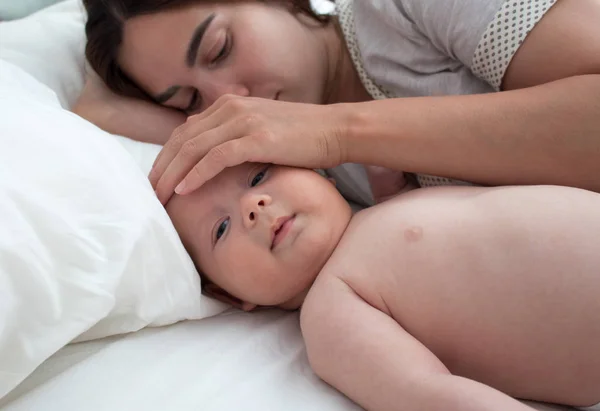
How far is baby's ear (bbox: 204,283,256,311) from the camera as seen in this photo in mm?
932

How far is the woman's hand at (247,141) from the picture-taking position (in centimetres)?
87

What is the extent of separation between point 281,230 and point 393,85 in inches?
16.7

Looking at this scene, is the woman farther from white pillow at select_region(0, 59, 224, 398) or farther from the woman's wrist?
white pillow at select_region(0, 59, 224, 398)

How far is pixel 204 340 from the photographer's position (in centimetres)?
80

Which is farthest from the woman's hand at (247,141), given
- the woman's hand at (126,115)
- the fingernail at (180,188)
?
the woman's hand at (126,115)

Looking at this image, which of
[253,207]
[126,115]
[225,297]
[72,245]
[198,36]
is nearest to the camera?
[72,245]

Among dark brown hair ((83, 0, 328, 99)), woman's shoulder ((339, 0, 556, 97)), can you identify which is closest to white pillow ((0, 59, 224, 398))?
dark brown hair ((83, 0, 328, 99))

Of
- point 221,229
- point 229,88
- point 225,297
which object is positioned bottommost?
point 225,297

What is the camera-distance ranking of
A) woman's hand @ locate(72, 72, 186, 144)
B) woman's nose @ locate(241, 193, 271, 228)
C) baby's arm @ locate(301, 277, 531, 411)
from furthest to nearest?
woman's hand @ locate(72, 72, 186, 144) → woman's nose @ locate(241, 193, 271, 228) → baby's arm @ locate(301, 277, 531, 411)

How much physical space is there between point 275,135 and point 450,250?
318 millimetres

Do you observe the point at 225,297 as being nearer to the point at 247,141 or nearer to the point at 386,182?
the point at 247,141

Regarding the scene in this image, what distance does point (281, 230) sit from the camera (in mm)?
856

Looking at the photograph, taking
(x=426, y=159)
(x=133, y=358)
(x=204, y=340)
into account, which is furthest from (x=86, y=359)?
(x=426, y=159)

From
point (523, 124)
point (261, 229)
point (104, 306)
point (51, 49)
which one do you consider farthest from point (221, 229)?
point (51, 49)
